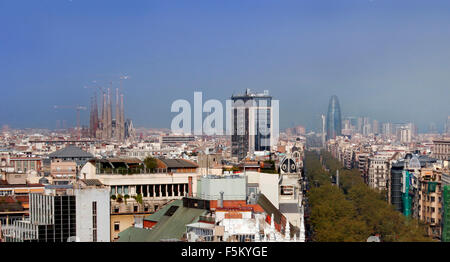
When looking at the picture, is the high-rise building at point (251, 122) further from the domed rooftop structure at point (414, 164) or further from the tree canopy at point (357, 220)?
the tree canopy at point (357, 220)

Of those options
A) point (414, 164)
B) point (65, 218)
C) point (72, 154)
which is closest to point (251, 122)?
point (72, 154)

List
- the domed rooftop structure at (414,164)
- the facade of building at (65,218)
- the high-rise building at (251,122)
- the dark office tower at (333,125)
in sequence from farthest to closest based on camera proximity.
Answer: the dark office tower at (333,125), the high-rise building at (251,122), the domed rooftop structure at (414,164), the facade of building at (65,218)

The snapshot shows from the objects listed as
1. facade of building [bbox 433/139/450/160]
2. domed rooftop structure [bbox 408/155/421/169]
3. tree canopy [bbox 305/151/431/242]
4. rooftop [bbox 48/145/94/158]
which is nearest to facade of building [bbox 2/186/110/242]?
tree canopy [bbox 305/151/431/242]

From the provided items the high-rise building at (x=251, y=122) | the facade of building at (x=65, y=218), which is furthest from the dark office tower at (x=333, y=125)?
the facade of building at (x=65, y=218)

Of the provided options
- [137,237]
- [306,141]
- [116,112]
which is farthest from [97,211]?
[116,112]

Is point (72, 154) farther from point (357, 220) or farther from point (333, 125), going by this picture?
point (333, 125)

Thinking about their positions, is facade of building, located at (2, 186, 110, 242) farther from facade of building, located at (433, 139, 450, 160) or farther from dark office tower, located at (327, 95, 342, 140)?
dark office tower, located at (327, 95, 342, 140)

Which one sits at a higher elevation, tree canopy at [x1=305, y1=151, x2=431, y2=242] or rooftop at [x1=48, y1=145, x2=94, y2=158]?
rooftop at [x1=48, y1=145, x2=94, y2=158]

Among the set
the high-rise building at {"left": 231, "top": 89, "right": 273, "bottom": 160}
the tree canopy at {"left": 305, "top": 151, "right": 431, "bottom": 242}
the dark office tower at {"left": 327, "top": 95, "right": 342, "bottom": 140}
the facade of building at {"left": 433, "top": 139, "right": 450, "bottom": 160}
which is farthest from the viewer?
the dark office tower at {"left": 327, "top": 95, "right": 342, "bottom": 140}
